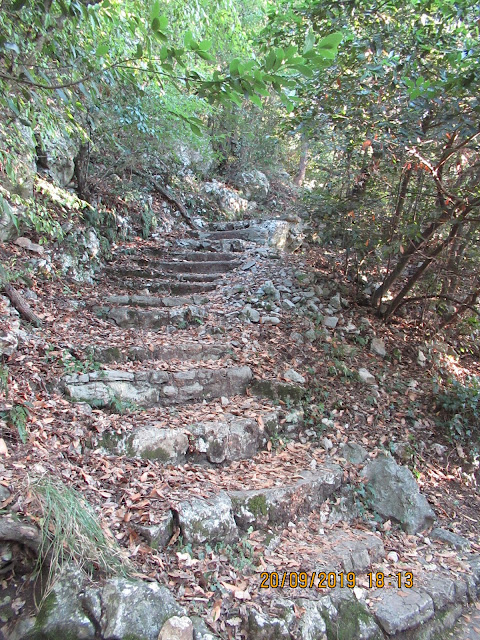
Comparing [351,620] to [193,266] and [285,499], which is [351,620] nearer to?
[285,499]

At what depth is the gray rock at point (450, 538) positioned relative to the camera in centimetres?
322

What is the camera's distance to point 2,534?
1.77m

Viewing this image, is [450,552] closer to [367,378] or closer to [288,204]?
[367,378]

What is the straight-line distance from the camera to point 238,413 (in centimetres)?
354

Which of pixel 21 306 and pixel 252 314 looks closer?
pixel 21 306

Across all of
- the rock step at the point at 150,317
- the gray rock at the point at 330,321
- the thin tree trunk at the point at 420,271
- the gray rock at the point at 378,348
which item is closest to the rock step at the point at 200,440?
the rock step at the point at 150,317

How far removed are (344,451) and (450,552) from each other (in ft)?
3.49

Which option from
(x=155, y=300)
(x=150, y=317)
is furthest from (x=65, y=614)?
(x=155, y=300)

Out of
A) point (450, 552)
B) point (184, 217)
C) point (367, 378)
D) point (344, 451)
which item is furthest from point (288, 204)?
point (450, 552)

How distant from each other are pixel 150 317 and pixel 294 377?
5.80 ft

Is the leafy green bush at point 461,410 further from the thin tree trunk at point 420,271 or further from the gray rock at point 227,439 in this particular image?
the gray rock at point 227,439

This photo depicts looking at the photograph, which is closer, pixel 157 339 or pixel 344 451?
pixel 344 451

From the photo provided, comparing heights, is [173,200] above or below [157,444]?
above
